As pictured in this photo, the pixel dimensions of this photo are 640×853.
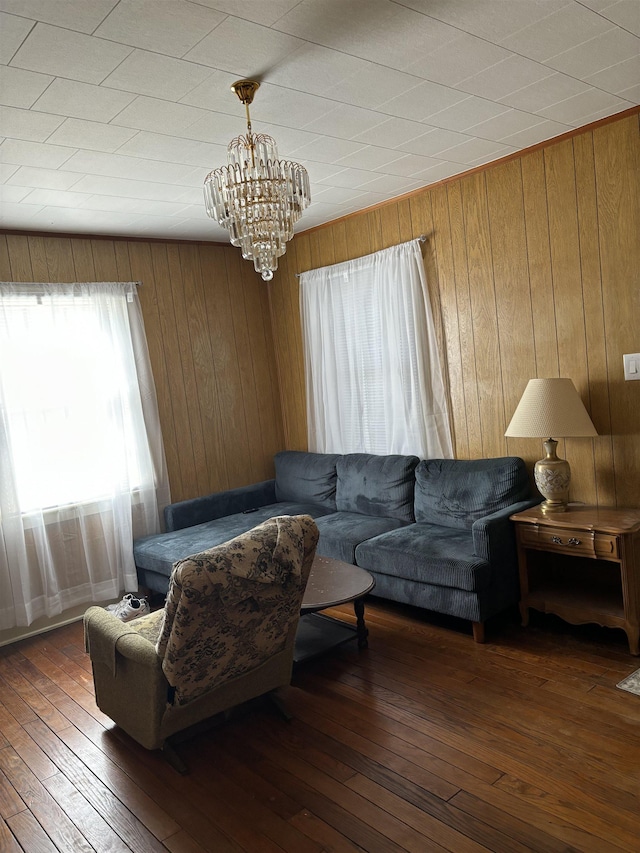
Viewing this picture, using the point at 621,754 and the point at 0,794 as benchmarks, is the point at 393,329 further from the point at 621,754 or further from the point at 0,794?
the point at 0,794

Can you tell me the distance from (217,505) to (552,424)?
8.64 feet

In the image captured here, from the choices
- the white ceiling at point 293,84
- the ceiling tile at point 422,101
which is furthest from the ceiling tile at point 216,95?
the ceiling tile at point 422,101

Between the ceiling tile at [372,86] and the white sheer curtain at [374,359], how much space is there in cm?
165

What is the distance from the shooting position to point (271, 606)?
8.49 feet

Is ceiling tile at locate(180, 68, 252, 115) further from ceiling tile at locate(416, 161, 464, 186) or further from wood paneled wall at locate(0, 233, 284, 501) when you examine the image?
wood paneled wall at locate(0, 233, 284, 501)

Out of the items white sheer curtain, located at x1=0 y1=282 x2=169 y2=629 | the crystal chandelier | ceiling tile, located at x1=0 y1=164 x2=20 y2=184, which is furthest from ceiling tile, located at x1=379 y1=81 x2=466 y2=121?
white sheer curtain, located at x1=0 y1=282 x2=169 y2=629

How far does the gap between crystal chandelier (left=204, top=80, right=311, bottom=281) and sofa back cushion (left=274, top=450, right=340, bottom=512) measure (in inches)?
98.5

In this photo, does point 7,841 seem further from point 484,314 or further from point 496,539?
point 484,314

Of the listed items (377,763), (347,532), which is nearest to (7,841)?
(377,763)

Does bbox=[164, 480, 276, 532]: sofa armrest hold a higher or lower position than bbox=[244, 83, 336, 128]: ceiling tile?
lower

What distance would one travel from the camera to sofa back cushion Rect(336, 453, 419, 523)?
4.38 metres

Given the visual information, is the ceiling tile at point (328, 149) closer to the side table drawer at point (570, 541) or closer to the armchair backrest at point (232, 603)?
the armchair backrest at point (232, 603)

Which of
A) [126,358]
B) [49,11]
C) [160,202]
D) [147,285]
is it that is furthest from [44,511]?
[49,11]

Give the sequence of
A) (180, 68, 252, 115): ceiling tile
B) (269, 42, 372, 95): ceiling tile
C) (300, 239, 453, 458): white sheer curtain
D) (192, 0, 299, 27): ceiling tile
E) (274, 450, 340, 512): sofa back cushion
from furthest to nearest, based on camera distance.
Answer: (274, 450, 340, 512): sofa back cushion → (300, 239, 453, 458): white sheer curtain → (180, 68, 252, 115): ceiling tile → (269, 42, 372, 95): ceiling tile → (192, 0, 299, 27): ceiling tile
